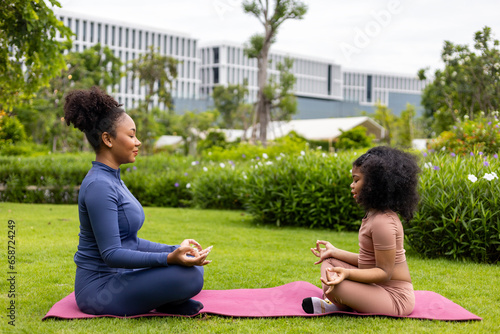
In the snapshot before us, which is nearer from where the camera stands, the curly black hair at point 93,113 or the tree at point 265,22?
the curly black hair at point 93,113

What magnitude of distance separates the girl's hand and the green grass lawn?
292mm

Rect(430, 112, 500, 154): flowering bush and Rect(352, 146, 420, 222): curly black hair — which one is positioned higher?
Rect(430, 112, 500, 154): flowering bush

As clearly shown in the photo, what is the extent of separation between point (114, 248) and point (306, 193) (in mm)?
5436

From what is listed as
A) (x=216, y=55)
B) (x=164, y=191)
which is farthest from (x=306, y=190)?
(x=216, y=55)

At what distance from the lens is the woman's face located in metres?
3.50

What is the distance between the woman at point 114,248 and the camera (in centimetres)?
329

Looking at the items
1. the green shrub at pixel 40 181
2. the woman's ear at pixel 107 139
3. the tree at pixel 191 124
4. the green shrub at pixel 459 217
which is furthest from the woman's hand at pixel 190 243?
the tree at pixel 191 124

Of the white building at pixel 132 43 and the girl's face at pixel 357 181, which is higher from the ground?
the white building at pixel 132 43

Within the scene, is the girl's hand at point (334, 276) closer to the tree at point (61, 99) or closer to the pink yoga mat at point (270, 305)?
the pink yoga mat at point (270, 305)

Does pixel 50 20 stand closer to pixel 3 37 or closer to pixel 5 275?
pixel 3 37

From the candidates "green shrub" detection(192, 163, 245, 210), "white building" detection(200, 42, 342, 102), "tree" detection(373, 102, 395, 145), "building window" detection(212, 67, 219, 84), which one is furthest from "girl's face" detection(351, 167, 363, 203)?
"building window" detection(212, 67, 219, 84)

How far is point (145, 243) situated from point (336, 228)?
514 centimetres

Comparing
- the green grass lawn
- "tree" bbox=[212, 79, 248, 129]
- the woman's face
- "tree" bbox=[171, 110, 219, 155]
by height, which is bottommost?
the green grass lawn

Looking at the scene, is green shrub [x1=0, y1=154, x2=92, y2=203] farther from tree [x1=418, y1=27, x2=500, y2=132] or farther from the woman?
tree [x1=418, y1=27, x2=500, y2=132]
